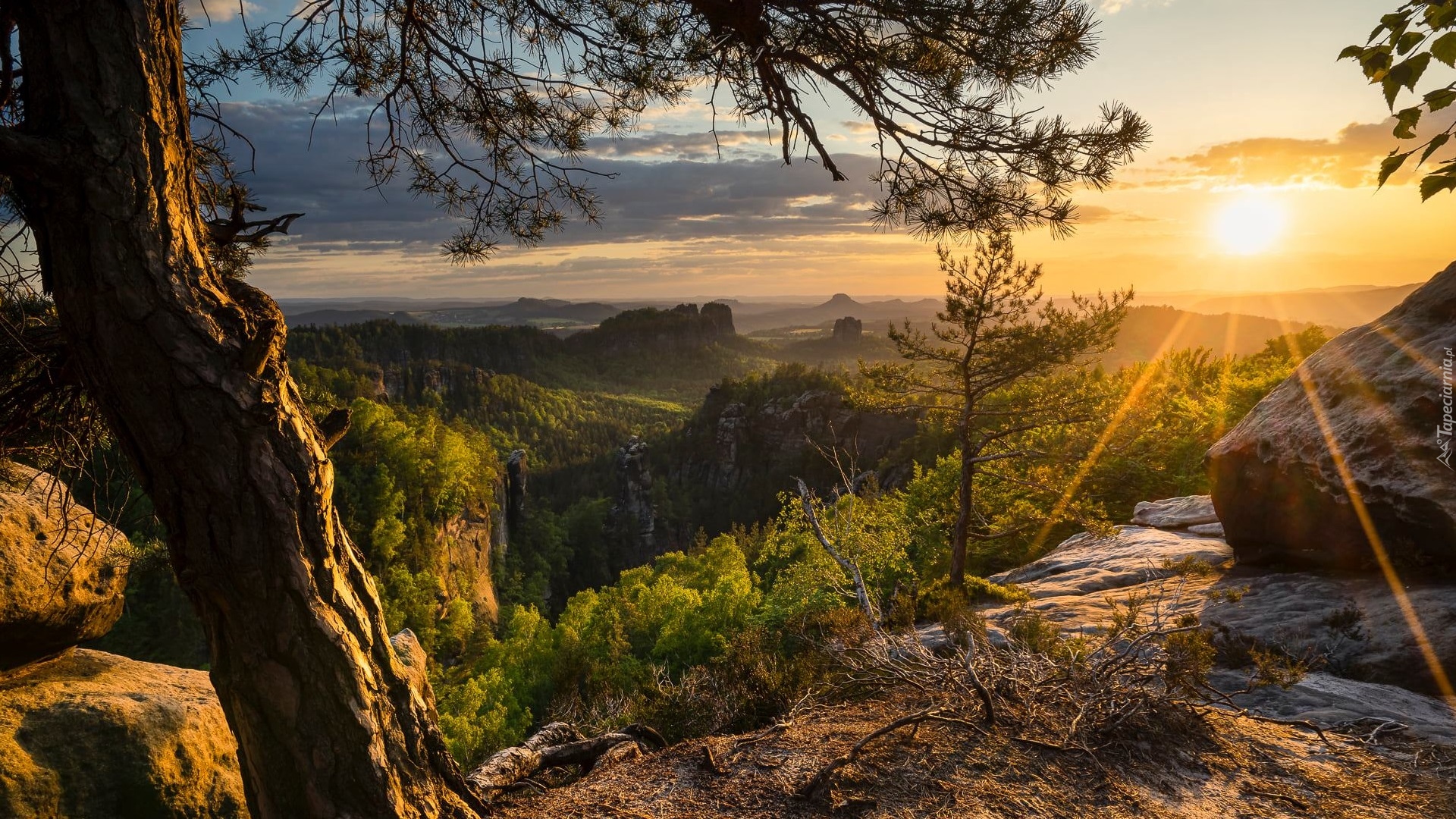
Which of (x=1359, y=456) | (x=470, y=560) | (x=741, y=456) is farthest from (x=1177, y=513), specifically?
(x=741, y=456)

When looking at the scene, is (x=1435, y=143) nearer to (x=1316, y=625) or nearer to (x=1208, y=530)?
(x=1316, y=625)

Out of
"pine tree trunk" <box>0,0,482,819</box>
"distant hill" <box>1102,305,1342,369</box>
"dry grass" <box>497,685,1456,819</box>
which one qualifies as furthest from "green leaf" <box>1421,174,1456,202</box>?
"distant hill" <box>1102,305,1342,369</box>

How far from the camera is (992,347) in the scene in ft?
37.5

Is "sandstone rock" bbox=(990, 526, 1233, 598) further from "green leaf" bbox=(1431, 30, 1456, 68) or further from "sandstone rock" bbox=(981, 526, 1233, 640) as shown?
"green leaf" bbox=(1431, 30, 1456, 68)

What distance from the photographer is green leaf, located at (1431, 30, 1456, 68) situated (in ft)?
5.89

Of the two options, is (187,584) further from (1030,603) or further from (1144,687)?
(1030,603)

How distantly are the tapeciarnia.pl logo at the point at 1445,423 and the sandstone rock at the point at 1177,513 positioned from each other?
4.86 meters

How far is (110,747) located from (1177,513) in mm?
14177

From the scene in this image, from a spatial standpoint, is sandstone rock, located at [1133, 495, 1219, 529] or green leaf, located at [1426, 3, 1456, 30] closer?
green leaf, located at [1426, 3, 1456, 30]

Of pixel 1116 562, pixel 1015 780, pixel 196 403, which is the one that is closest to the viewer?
pixel 196 403

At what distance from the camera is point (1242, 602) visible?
692 cm

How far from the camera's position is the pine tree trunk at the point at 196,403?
2.47m

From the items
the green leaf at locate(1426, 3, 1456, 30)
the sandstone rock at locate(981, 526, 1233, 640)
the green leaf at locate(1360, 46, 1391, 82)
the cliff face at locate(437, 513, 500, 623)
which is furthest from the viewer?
the cliff face at locate(437, 513, 500, 623)

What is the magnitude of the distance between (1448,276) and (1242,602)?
399 cm
